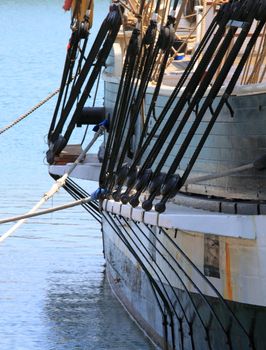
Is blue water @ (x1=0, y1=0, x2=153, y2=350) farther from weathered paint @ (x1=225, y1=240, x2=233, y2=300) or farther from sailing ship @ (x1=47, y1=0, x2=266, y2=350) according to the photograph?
weathered paint @ (x1=225, y1=240, x2=233, y2=300)

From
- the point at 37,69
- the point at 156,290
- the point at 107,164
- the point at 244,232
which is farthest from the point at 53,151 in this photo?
the point at 37,69

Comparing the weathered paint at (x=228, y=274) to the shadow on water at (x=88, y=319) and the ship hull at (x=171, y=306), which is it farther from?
the shadow on water at (x=88, y=319)

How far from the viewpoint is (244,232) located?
32.1 ft

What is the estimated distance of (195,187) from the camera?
37.2 feet

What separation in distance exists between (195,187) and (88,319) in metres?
3.49

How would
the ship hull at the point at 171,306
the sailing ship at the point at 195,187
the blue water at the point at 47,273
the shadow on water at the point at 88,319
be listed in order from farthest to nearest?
the blue water at the point at 47,273 → the shadow on water at the point at 88,319 → the ship hull at the point at 171,306 → the sailing ship at the point at 195,187

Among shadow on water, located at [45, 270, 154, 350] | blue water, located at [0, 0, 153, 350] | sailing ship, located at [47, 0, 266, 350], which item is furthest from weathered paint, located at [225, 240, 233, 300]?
blue water, located at [0, 0, 153, 350]

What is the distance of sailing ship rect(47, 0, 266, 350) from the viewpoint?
10211mm

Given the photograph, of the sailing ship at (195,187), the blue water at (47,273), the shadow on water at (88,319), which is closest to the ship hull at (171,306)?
the sailing ship at (195,187)

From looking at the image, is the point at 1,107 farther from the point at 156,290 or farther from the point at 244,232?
the point at 244,232

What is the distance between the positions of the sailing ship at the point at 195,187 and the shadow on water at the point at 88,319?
0.35 m

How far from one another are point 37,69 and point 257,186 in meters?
34.7

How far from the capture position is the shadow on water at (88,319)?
44.5 ft

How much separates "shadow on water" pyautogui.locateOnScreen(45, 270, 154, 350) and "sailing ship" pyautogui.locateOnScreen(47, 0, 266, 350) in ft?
1.15
